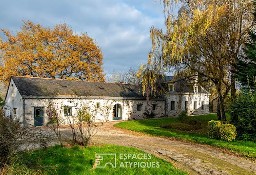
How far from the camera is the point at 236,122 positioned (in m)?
17.3

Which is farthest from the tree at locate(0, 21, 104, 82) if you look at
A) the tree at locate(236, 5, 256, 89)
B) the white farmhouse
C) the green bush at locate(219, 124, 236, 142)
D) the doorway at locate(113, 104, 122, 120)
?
the green bush at locate(219, 124, 236, 142)

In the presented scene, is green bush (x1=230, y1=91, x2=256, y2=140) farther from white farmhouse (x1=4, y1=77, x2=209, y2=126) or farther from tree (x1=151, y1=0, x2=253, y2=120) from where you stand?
white farmhouse (x1=4, y1=77, x2=209, y2=126)

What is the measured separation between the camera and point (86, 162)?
1005cm

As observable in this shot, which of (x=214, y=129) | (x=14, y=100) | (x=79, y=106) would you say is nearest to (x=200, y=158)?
(x=214, y=129)

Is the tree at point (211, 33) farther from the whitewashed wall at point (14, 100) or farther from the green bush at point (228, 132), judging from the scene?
the whitewashed wall at point (14, 100)

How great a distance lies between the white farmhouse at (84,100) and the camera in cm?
2584

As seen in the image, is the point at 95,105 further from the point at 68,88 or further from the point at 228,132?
the point at 228,132

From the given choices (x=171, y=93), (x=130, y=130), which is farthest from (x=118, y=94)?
(x=130, y=130)

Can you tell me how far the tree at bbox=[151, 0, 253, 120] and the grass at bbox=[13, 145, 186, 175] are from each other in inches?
478

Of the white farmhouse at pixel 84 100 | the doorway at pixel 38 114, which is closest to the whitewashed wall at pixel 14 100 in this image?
the white farmhouse at pixel 84 100

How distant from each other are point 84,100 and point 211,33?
55.6 feet
